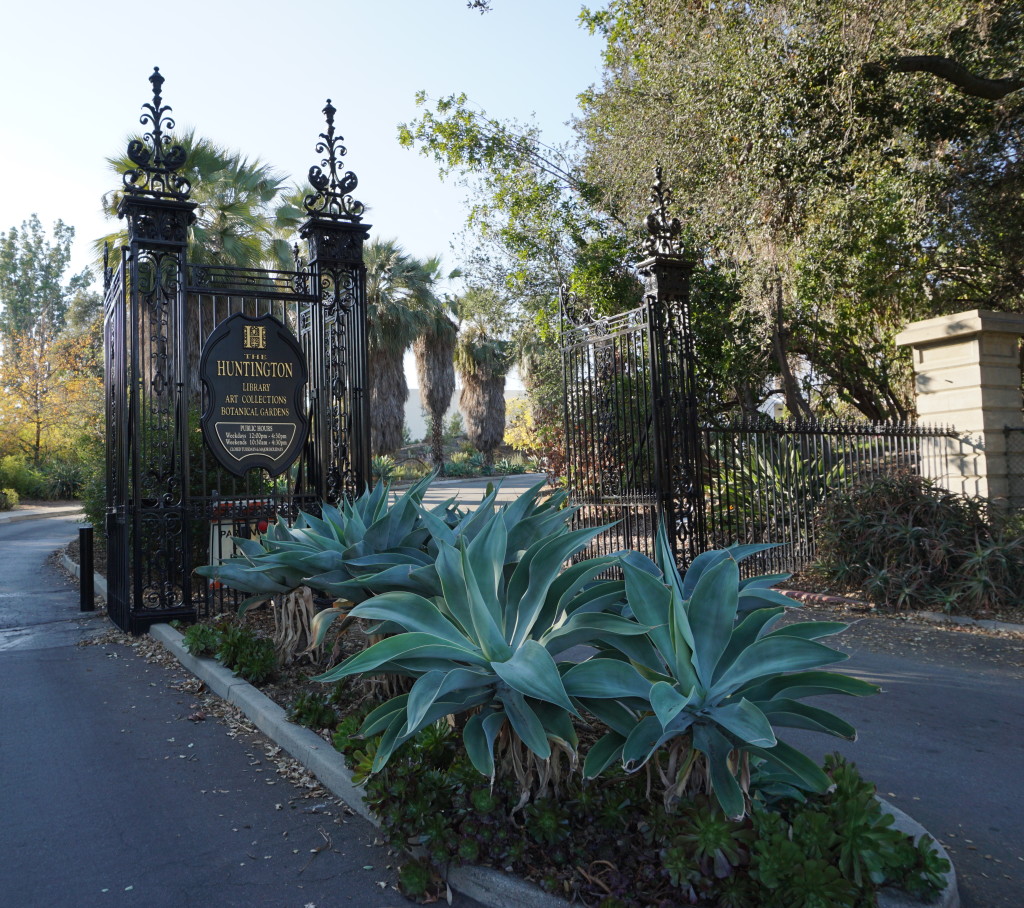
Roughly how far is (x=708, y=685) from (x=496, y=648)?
79 centimetres

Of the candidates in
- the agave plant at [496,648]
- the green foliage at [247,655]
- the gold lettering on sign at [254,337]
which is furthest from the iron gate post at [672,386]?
the agave plant at [496,648]

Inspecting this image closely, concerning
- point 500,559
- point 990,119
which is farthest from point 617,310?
point 500,559

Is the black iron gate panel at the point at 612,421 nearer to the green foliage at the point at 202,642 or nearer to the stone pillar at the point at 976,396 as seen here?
the stone pillar at the point at 976,396

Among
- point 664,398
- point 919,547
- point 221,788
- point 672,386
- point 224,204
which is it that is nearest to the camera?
point 221,788

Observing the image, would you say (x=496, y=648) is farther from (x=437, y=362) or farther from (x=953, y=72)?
(x=437, y=362)

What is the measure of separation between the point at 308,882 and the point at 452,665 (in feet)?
3.40

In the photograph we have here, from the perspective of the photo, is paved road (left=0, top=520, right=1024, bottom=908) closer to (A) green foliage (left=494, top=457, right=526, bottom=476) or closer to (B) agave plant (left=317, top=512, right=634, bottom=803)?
(B) agave plant (left=317, top=512, right=634, bottom=803)

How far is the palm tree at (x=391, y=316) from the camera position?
33750mm

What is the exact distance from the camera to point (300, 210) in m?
21.1

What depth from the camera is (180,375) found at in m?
8.55

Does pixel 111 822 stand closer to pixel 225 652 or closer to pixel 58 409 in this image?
pixel 225 652

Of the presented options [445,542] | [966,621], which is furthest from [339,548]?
[966,621]

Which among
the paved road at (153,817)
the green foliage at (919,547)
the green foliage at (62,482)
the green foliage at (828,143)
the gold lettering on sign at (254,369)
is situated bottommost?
the paved road at (153,817)

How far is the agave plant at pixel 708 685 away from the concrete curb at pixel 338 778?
1.70ft
